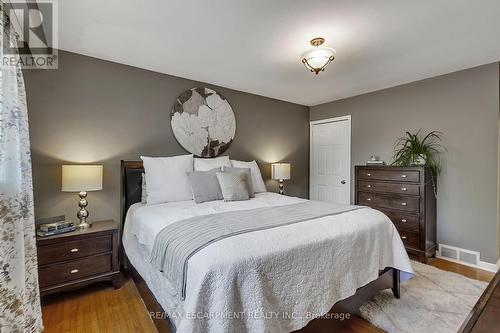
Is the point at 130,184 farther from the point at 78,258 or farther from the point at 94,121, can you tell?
the point at 78,258

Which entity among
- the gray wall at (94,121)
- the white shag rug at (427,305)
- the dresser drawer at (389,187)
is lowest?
the white shag rug at (427,305)

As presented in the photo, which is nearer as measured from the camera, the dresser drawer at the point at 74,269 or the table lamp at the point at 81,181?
the dresser drawer at the point at 74,269

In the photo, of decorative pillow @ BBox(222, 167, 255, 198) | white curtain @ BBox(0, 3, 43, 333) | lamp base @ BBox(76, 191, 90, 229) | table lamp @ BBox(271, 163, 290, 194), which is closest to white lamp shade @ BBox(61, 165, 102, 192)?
lamp base @ BBox(76, 191, 90, 229)

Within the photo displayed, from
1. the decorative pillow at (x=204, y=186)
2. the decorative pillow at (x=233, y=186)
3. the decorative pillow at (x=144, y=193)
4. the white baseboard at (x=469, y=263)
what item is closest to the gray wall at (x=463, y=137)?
the white baseboard at (x=469, y=263)

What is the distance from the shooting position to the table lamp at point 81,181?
2.19 m

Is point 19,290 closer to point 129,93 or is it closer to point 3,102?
point 3,102

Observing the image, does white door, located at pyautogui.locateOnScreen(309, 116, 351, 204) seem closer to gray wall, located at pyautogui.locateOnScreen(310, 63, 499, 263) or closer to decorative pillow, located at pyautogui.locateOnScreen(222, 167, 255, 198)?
gray wall, located at pyautogui.locateOnScreen(310, 63, 499, 263)

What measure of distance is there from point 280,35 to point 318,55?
0.40m

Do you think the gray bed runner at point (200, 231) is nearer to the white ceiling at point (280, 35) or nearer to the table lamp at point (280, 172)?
the white ceiling at point (280, 35)

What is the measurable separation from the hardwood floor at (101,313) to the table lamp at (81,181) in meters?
0.64

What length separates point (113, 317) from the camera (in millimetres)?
1886

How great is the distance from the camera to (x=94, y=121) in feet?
8.66

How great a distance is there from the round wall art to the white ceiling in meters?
0.37

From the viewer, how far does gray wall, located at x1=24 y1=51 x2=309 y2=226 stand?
2367mm
